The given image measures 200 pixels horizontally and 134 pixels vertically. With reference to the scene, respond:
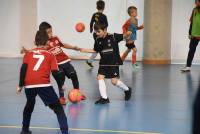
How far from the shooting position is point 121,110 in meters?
7.23

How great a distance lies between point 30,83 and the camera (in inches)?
207

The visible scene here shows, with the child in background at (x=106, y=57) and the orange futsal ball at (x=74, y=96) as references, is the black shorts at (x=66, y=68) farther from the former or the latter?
the child in background at (x=106, y=57)

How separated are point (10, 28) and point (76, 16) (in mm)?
2980

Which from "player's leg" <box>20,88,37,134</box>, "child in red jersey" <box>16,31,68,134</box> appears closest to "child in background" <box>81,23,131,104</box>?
"player's leg" <box>20,88,37,134</box>

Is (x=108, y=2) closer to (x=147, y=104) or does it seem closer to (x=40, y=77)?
(x=147, y=104)

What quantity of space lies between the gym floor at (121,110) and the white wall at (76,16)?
4951 mm

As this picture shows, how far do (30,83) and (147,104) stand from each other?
315cm

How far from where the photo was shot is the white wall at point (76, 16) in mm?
16250

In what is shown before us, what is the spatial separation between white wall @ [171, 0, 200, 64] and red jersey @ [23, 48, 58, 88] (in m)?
11.1

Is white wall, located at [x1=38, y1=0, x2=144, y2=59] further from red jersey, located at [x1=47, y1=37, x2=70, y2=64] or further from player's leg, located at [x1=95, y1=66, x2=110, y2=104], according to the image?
red jersey, located at [x1=47, y1=37, x2=70, y2=64]

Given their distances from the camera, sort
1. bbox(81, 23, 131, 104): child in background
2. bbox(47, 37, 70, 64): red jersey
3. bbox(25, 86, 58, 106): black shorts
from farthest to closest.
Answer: bbox(81, 23, 131, 104): child in background, bbox(47, 37, 70, 64): red jersey, bbox(25, 86, 58, 106): black shorts

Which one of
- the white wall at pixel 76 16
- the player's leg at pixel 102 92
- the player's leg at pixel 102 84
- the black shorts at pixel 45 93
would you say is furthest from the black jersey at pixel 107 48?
the white wall at pixel 76 16

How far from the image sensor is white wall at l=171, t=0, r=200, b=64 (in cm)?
1573

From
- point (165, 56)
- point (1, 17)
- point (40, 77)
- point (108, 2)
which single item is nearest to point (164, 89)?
point (40, 77)
